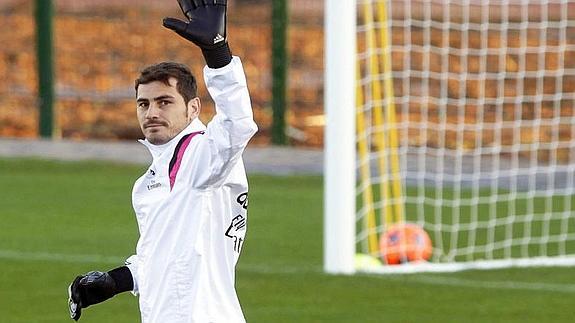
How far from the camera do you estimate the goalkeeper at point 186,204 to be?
559 centimetres

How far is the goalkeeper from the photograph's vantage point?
5594 millimetres

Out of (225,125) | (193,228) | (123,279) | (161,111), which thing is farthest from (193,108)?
(123,279)

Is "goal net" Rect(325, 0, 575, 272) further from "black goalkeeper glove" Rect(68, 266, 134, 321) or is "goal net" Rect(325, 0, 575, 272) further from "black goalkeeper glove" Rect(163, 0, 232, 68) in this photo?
"black goalkeeper glove" Rect(163, 0, 232, 68)

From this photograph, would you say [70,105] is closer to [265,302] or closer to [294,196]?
[294,196]

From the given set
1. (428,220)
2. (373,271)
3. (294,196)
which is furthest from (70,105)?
(373,271)

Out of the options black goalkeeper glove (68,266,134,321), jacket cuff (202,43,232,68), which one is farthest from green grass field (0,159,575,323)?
jacket cuff (202,43,232,68)

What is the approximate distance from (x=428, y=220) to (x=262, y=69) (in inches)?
264

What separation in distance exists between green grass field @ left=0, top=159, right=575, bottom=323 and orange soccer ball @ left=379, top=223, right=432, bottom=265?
14.7 inches

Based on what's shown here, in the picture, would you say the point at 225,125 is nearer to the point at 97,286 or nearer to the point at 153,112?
the point at 153,112

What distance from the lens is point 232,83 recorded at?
17.8 feet

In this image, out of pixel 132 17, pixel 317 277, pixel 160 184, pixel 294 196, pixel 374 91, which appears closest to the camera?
pixel 160 184

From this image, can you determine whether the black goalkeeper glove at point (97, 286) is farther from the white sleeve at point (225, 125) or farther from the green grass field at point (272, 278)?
the green grass field at point (272, 278)

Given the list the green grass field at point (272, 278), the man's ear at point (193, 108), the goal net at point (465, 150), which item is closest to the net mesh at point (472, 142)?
the goal net at point (465, 150)

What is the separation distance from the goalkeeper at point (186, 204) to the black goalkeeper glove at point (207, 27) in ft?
0.22
